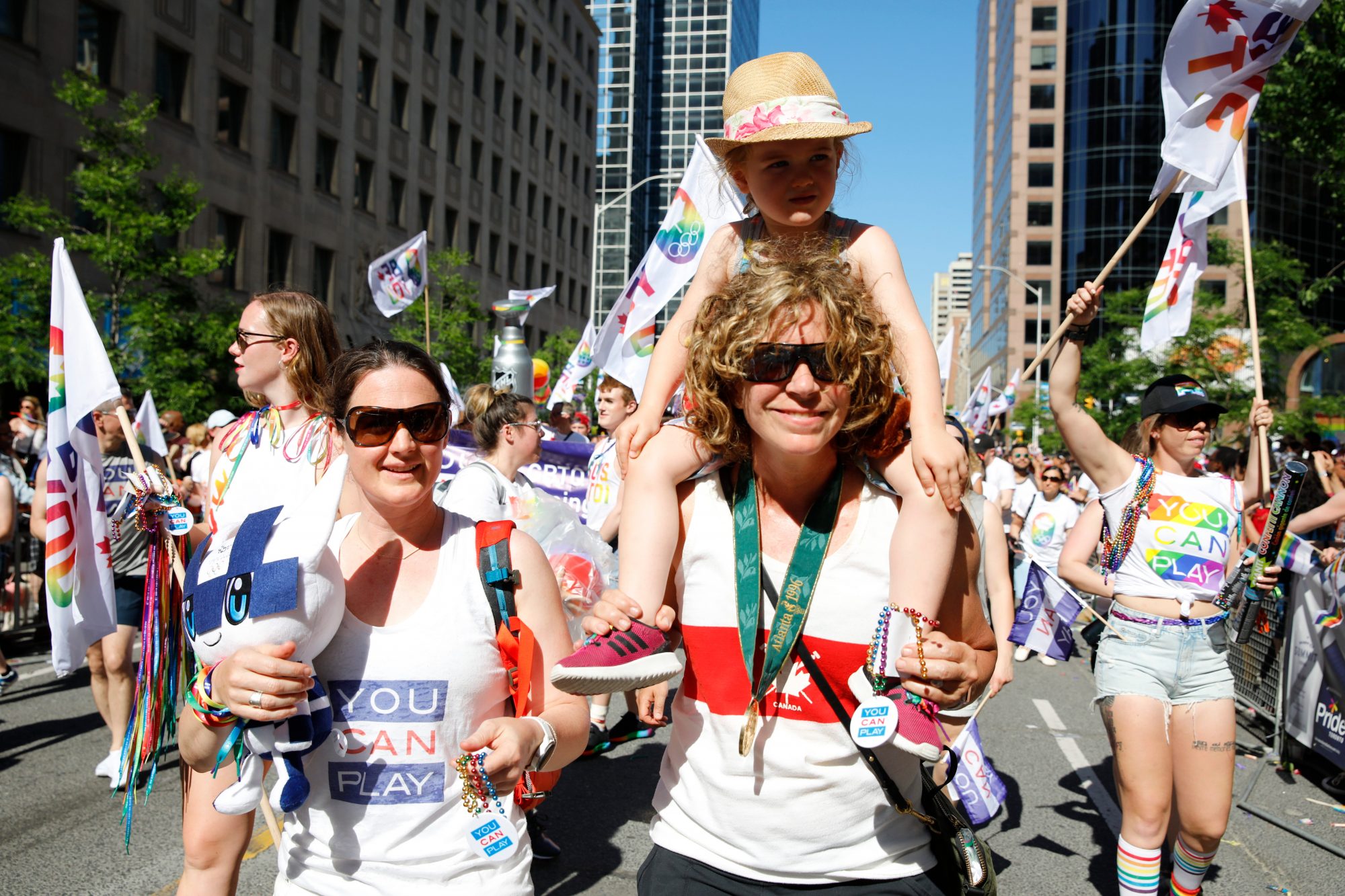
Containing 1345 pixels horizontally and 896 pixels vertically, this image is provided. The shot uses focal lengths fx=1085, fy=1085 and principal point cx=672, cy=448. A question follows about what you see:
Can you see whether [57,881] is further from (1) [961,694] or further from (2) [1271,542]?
(2) [1271,542]

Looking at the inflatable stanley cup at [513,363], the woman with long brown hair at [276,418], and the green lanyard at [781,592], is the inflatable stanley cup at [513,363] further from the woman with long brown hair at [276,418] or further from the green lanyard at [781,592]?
the green lanyard at [781,592]

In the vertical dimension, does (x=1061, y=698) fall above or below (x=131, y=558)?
below

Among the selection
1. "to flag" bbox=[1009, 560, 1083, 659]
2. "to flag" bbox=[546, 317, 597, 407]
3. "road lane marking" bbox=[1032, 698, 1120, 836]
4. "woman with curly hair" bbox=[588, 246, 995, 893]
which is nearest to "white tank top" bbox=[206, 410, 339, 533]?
"woman with curly hair" bbox=[588, 246, 995, 893]

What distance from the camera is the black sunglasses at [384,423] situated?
8.20 feet

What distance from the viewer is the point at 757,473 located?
2.40 m

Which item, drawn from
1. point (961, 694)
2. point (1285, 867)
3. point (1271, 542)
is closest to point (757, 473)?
point (961, 694)

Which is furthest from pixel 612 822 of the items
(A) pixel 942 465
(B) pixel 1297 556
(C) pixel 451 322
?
(C) pixel 451 322

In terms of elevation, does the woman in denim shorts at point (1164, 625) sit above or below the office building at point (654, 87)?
below

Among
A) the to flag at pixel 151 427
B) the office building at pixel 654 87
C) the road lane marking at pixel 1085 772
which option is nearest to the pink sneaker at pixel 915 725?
the road lane marking at pixel 1085 772

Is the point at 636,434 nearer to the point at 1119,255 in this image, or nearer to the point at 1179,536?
the point at 1119,255

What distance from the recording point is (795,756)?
2236 mm

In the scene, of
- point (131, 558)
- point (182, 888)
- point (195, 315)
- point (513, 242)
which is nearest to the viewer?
point (182, 888)

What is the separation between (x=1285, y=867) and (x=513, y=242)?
4583 centimetres

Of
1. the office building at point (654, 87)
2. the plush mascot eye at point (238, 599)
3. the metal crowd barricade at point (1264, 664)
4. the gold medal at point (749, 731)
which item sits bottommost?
the metal crowd barricade at point (1264, 664)
